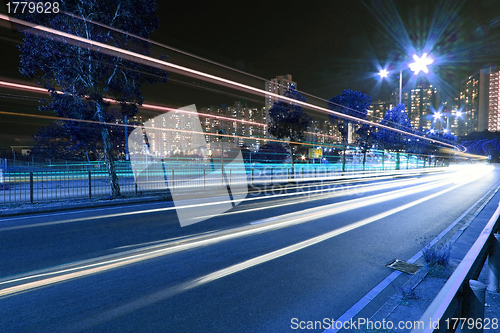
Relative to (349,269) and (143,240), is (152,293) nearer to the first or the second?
(143,240)

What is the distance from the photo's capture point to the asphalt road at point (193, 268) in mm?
3186

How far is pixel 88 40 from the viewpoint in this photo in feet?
34.8

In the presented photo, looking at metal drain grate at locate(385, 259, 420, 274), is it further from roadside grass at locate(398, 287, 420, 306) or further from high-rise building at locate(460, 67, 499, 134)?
high-rise building at locate(460, 67, 499, 134)

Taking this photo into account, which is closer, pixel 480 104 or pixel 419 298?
pixel 419 298

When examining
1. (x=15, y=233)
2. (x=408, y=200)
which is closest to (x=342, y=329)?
(x=15, y=233)

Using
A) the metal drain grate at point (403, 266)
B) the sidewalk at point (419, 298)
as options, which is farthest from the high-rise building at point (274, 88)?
the sidewalk at point (419, 298)

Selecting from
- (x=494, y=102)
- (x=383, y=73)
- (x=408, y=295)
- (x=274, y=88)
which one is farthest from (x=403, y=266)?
(x=494, y=102)

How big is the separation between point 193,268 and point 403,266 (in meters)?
3.84

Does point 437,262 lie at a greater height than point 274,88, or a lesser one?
lesser

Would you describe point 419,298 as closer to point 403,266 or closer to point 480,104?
point 403,266

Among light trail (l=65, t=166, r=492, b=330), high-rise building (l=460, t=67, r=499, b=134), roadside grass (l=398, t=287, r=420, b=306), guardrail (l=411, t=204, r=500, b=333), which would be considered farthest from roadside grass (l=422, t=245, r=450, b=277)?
high-rise building (l=460, t=67, r=499, b=134)

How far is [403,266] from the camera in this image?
466 centimetres

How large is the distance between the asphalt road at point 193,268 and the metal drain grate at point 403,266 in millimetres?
169

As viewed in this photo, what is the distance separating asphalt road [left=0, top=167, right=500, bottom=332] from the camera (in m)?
3.19
